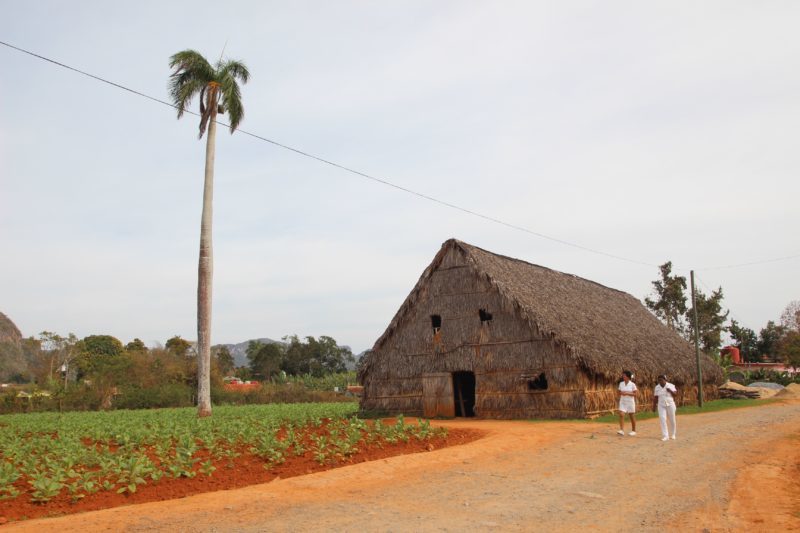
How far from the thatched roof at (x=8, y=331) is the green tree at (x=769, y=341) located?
120231 millimetres

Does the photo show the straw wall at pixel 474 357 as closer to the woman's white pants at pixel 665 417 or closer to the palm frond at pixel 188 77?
the woman's white pants at pixel 665 417

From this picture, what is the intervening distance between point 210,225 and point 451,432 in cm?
1298

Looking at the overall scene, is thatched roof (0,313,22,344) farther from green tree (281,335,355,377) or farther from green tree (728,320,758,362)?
green tree (728,320,758,362)

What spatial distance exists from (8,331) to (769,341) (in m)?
127

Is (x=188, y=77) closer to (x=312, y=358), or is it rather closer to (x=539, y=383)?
(x=539, y=383)

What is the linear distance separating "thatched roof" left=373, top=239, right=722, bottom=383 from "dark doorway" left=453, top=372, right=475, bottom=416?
3.11 m

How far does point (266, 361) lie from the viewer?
7119cm

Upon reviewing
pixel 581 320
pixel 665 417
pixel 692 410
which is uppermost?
pixel 581 320

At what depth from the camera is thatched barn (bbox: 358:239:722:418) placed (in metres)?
19.8

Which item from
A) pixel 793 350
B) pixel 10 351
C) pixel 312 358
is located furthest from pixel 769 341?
pixel 10 351

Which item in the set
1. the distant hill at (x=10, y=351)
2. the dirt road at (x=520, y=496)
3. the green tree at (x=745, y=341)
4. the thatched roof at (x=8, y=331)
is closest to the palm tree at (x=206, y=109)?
the dirt road at (x=520, y=496)

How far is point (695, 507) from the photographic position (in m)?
7.62

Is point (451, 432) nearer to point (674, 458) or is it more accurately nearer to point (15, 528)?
point (674, 458)

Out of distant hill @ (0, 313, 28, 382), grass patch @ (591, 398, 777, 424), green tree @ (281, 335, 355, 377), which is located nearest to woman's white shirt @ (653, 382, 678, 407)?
grass patch @ (591, 398, 777, 424)
